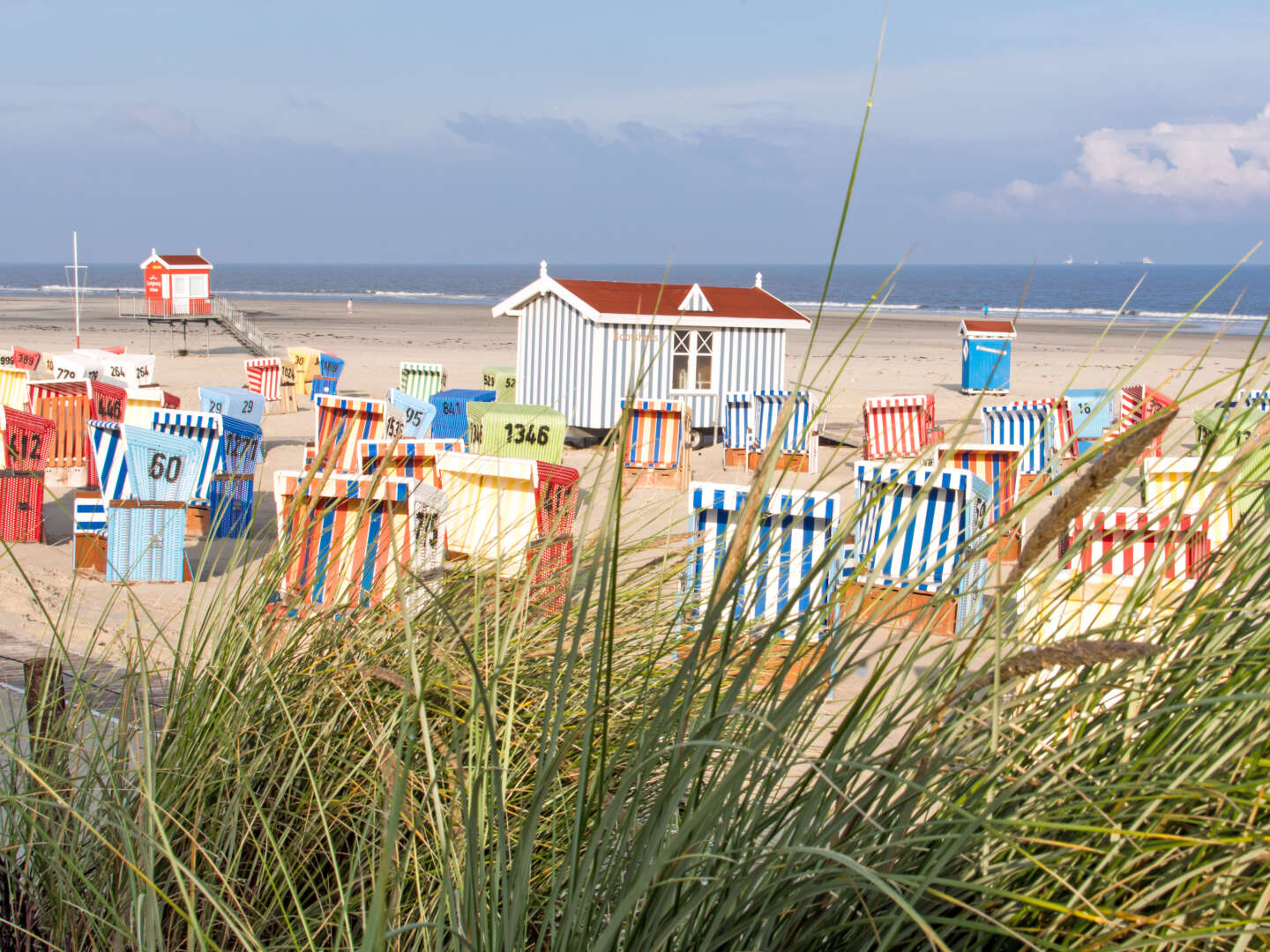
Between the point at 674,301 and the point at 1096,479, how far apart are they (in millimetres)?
15862

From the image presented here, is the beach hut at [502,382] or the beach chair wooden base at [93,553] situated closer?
the beach chair wooden base at [93,553]

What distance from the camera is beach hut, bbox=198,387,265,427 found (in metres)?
12.0

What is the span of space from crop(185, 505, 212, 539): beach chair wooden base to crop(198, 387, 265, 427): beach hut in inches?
89.5

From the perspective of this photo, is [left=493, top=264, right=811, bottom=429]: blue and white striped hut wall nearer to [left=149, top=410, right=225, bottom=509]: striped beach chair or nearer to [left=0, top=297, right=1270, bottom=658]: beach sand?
[left=0, top=297, right=1270, bottom=658]: beach sand

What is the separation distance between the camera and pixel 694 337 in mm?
16312

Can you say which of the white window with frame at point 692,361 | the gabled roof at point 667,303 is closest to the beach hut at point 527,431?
the gabled roof at point 667,303

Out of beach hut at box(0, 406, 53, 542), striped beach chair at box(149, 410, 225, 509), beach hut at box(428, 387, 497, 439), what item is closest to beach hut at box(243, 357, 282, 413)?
beach hut at box(428, 387, 497, 439)

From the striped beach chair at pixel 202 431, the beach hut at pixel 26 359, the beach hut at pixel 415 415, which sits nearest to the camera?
the striped beach chair at pixel 202 431

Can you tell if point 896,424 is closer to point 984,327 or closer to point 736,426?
point 736,426

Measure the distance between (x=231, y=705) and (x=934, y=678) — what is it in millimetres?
1418

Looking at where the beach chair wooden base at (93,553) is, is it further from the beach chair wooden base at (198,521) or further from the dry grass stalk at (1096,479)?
the dry grass stalk at (1096,479)

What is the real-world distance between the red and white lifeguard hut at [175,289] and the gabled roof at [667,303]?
2068 cm

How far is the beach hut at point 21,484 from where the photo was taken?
8.70m

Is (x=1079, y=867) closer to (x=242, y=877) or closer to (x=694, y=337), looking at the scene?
(x=242, y=877)
